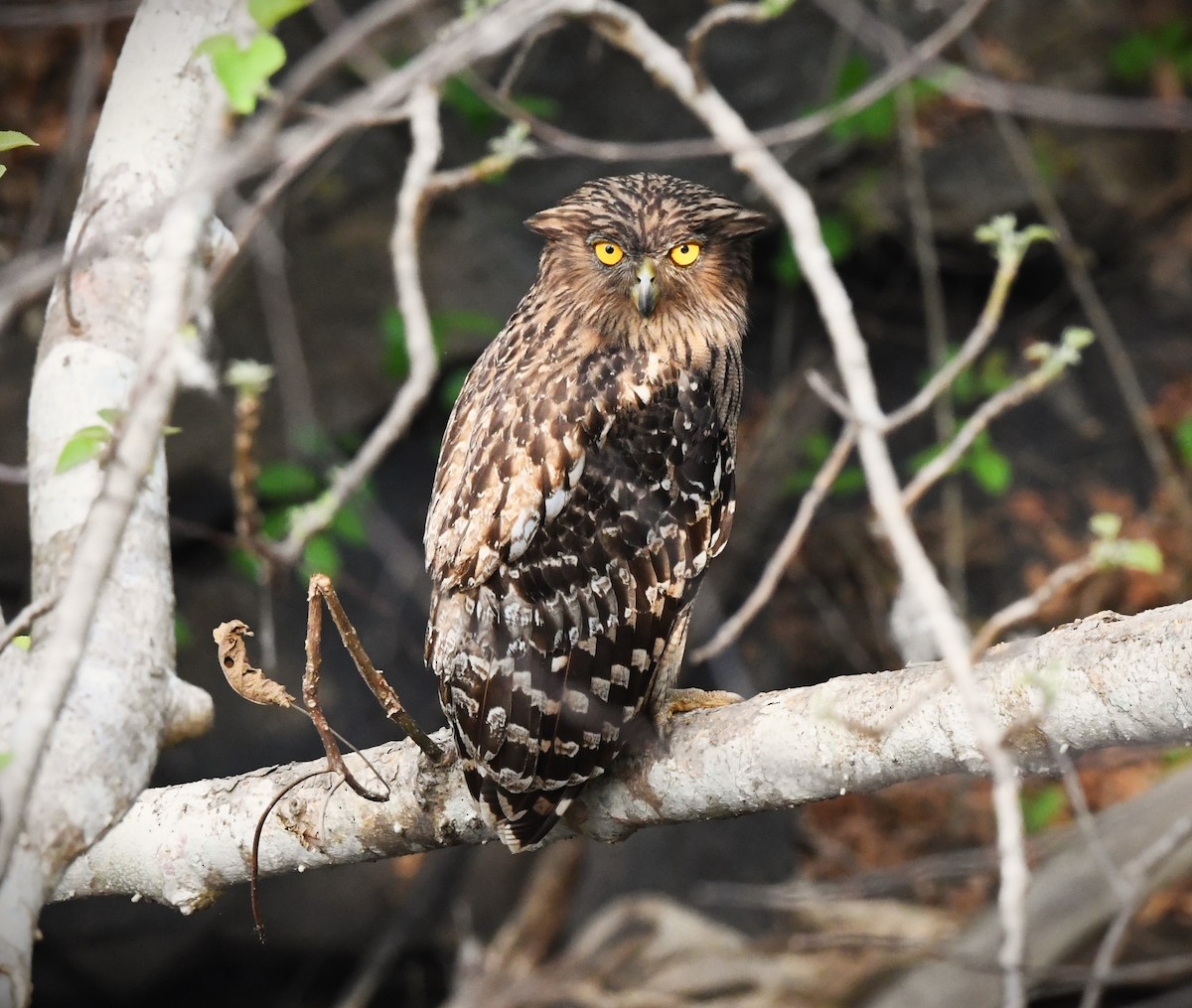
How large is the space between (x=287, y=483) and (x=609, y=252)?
297 cm

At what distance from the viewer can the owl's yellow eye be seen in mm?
2830

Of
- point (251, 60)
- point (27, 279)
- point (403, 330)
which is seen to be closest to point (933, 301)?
point (403, 330)

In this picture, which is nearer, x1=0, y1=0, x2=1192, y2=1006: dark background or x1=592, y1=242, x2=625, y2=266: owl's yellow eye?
x1=592, y1=242, x2=625, y2=266: owl's yellow eye

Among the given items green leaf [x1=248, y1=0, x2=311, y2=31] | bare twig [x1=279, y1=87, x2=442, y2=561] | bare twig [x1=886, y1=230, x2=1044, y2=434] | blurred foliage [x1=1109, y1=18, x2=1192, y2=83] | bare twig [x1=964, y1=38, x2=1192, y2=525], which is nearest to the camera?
green leaf [x1=248, y1=0, x2=311, y2=31]

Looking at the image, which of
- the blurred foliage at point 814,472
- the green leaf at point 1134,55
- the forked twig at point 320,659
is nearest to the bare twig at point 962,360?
the forked twig at point 320,659

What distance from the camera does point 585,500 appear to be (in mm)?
2711

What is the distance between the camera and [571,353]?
2832 millimetres

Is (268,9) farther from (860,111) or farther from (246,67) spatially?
(860,111)

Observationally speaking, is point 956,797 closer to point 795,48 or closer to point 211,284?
point 795,48

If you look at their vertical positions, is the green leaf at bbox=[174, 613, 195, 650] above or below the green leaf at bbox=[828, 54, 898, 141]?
below

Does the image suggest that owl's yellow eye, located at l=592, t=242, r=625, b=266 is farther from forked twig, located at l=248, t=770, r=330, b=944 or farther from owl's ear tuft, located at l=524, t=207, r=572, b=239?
forked twig, located at l=248, t=770, r=330, b=944

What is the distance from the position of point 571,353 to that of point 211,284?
1425mm

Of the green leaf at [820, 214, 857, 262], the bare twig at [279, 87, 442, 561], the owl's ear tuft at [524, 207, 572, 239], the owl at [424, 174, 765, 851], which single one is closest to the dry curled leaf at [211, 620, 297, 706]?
the bare twig at [279, 87, 442, 561]

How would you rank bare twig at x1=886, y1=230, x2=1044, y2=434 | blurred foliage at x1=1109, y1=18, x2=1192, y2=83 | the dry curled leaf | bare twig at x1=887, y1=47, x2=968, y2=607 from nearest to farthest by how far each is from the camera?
bare twig at x1=886, y1=230, x2=1044, y2=434 → the dry curled leaf → bare twig at x1=887, y1=47, x2=968, y2=607 → blurred foliage at x1=1109, y1=18, x2=1192, y2=83
